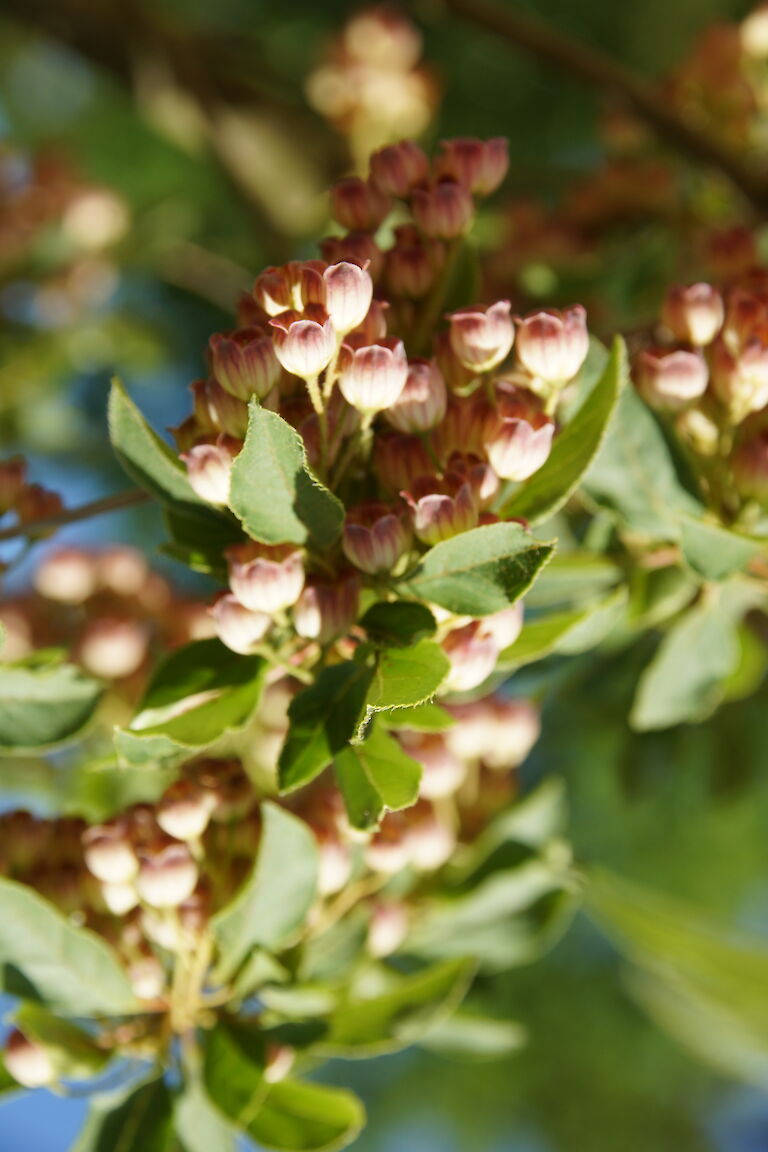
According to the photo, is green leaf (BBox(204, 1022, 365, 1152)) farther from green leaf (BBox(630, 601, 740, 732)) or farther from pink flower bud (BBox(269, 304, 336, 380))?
pink flower bud (BBox(269, 304, 336, 380))

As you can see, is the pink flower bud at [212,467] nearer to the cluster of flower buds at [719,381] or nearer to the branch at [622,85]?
the cluster of flower buds at [719,381]

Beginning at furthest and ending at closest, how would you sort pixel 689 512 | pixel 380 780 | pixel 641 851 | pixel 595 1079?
pixel 595 1079
pixel 641 851
pixel 689 512
pixel 380 780

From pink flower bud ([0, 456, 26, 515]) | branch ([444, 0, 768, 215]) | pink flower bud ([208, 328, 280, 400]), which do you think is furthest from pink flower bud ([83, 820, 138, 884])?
branch ([444, 0, 768, 215])

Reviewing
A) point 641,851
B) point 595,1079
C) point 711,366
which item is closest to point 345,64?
point 711,366

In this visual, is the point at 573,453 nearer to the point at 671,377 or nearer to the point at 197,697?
the point at 671,377

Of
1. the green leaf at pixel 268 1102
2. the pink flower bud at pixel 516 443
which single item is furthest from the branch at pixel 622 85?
the green leaf at pixel 268 1102

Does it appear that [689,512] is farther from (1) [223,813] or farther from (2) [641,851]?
(2) [641,851]
